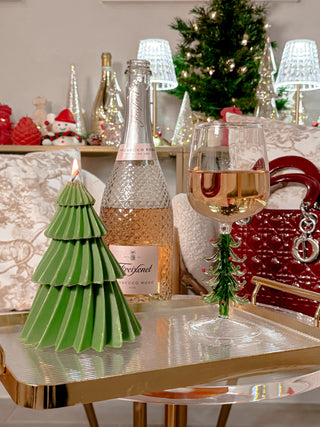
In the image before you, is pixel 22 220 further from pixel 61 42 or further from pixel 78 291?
pixel 61 42

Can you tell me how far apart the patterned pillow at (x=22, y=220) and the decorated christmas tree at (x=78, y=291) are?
1.89 feet

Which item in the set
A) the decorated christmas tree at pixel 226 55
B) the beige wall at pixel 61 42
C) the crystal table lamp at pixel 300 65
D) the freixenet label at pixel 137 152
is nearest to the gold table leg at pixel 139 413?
the freixenet label at pixel 137 152

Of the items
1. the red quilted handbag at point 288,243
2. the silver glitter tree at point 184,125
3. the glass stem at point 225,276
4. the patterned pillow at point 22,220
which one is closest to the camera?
the glass stem at point 225,276

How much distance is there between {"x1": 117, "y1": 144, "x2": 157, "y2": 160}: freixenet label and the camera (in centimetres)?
78

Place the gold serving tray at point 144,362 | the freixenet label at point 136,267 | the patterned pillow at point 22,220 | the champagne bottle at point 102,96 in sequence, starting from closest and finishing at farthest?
the gold serving tray at point 144,362
the freixenet label at point 136,267
the patterned pillow at point 22,220
the champagne bottle at point 102,96

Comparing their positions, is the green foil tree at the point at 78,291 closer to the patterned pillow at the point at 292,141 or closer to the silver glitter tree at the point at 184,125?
the patterned pillow at the point at 292,141

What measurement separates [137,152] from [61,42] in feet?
6.25

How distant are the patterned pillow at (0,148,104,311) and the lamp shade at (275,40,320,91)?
1272 millimetres

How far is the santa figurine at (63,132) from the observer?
2.15 meters

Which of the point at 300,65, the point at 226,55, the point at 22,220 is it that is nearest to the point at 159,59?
the point at 226,55

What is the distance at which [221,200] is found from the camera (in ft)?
1.85

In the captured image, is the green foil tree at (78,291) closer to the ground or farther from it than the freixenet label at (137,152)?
closer to the ground

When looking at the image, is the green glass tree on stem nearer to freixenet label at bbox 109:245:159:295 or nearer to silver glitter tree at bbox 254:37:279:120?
freixenet label at bbox 109:245:159:295

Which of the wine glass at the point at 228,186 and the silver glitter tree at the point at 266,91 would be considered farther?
the silver glitter tree at the point at 266,91
